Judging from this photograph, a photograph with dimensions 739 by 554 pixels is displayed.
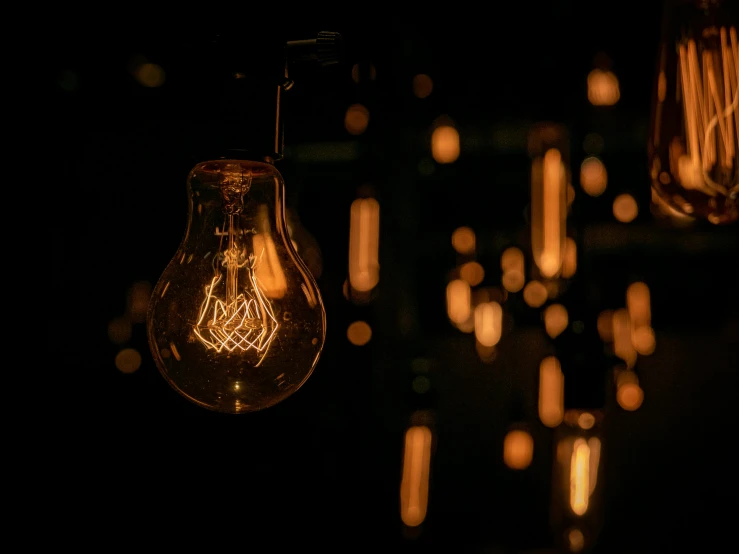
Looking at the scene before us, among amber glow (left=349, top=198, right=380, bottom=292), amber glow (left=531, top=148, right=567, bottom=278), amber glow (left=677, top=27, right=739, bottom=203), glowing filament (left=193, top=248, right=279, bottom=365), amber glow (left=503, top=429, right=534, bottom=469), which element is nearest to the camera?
glowing filament (left=193, top=248, right=279, bottom=365)

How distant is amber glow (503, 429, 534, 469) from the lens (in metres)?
3.50

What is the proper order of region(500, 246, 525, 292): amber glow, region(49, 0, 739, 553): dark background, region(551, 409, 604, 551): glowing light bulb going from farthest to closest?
region(500, 246, 525, 292): amber glow < region(49, 0, 739, 553): dark background < region(551, 409, 604, 551): glowing light bulb

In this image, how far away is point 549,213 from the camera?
273 centimetres

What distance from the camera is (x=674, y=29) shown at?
97cm

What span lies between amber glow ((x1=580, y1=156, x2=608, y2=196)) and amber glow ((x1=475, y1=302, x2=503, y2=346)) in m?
0.67

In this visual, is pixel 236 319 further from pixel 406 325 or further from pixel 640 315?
pixel 640 315

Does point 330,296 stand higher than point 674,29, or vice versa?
point 674,29

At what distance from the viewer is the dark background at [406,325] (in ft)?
7.43

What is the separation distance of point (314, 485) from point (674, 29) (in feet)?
7.66

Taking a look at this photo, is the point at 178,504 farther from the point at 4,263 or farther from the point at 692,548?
the point at 692,548

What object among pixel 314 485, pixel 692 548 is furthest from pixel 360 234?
pixel 692 548

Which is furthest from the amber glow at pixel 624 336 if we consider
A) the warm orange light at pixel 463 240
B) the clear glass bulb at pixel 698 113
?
the clear glass bulb at pixel 698 113

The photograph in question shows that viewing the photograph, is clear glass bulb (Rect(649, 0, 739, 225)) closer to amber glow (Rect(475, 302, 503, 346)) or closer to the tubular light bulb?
the tubular light bulb

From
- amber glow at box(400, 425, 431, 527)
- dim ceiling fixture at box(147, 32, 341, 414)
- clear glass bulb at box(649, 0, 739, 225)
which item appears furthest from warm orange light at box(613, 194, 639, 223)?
dim ceiling fixture at box(147, 32, 341, 414)
